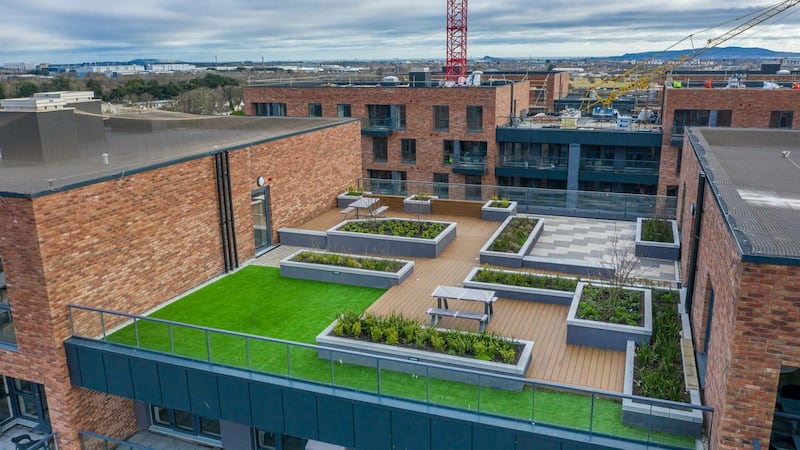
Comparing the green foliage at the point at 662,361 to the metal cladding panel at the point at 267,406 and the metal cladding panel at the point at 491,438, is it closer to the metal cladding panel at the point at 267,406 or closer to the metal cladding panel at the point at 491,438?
the metal cladding panel at the point at 491,438

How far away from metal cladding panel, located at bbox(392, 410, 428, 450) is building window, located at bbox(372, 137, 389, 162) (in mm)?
30789

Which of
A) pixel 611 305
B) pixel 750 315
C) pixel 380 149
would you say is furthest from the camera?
pixel 380 149

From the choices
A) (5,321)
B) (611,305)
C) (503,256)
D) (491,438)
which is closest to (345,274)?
(503,256)

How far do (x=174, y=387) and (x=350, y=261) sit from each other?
18.9 feet

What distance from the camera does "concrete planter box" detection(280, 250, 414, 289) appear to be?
15.6m

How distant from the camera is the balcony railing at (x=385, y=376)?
948 cm

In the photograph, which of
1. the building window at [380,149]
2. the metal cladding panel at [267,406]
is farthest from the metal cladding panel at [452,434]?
the building window at [380,149]

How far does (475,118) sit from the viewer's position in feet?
123

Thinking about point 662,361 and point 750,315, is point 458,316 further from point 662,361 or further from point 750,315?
point 750,315

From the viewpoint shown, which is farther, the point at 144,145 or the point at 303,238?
the point at 303,238

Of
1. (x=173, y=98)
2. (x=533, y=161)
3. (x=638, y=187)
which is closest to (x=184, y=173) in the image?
(x=533, y=161)

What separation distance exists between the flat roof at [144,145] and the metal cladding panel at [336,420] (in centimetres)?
664

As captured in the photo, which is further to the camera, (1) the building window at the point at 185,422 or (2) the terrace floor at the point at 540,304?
(1) the building window at the point at 185,422

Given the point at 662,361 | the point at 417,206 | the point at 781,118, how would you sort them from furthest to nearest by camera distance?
the point at 781,118, the point at 417,206, the point at 662,361
